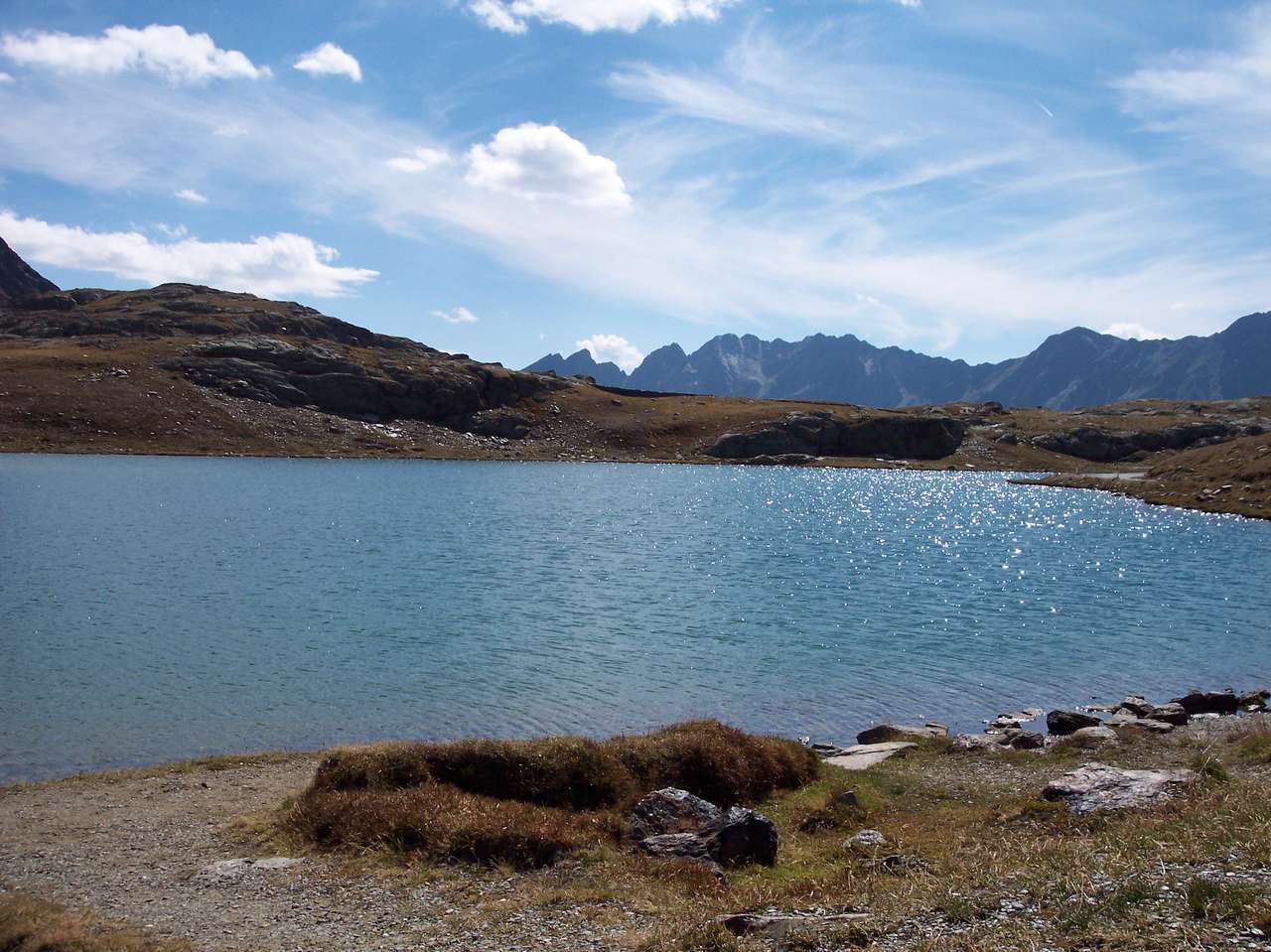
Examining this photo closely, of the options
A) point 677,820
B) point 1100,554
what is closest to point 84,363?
point 1100,554

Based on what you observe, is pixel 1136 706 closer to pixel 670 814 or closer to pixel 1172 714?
pixel 1172 714

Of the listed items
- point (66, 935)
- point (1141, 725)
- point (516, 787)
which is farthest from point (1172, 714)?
point (66, 935)

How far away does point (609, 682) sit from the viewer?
34.1 m

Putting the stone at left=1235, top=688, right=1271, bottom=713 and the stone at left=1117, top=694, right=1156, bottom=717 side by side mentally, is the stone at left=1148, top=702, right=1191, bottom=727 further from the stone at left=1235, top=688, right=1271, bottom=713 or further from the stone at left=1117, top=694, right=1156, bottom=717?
the stone at left=1235, top=688, right=1271, bottom=713

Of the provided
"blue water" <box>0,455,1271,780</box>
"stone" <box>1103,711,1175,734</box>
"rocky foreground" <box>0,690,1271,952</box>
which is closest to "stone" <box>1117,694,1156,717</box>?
"stone" <box>1103,711,1175,734</box>

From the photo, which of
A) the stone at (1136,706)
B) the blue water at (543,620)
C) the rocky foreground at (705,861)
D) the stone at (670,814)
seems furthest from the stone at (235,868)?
the stone at (1136,706)

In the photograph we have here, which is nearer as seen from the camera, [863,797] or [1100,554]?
[863,797]

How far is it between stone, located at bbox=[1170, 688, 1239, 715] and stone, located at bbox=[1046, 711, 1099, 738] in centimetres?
515

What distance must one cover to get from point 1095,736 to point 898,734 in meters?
5.81

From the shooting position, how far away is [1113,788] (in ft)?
56.6

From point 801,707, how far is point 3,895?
81.7 feet

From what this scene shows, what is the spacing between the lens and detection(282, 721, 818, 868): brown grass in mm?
16500

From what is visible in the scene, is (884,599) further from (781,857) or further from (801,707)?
(781,857)

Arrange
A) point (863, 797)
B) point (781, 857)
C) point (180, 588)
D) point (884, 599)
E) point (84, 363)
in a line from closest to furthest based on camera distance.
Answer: point (781, 857), point (863, 797), point (180, 588), point (884, 599), point (84, 363)
